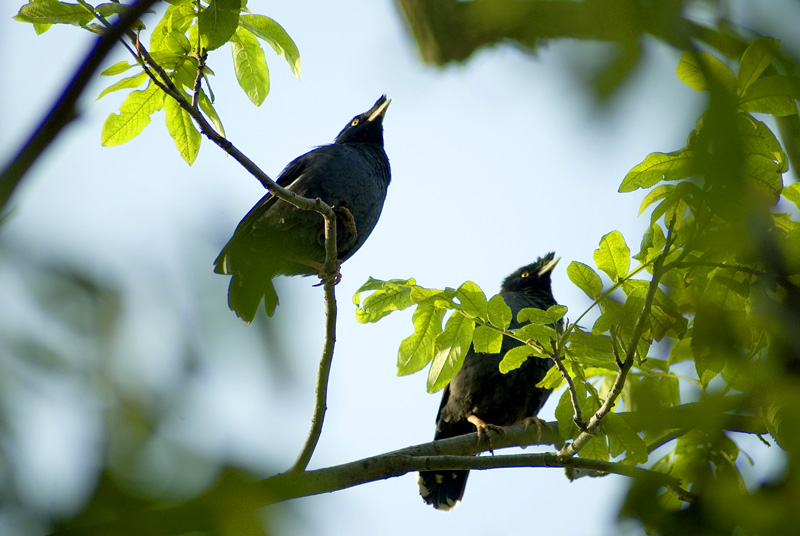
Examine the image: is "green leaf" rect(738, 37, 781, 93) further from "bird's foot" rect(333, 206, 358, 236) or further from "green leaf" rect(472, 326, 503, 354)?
"bird's foot" rect(333, 206, 358, 236)

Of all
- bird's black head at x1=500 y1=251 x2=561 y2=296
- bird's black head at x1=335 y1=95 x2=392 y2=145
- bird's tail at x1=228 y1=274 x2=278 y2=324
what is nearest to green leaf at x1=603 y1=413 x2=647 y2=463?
bird's tail at x1=228 y1=274 x2=278 y2=324

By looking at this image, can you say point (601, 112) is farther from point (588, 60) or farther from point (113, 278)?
point (113, 278)

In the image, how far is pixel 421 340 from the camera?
3809 mm

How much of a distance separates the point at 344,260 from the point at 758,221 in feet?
18.6

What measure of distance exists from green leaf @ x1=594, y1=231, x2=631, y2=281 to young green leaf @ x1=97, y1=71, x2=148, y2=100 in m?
2.57

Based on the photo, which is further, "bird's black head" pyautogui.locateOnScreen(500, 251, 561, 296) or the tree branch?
"bird's black head" pyautogui.locateOnScreen(500, 251, 561, 296)

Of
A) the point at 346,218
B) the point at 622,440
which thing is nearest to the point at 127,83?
the point at 346,218

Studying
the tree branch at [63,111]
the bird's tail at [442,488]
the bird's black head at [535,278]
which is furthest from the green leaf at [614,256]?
the bird's black head at [535,278]

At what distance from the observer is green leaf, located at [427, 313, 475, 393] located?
367 centimetres

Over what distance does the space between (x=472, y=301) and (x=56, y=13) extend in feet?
7.72

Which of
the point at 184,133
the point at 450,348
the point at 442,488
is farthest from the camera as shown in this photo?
the point at 442,488

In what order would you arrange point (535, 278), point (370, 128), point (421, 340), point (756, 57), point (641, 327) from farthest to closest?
point (535, 278), point (370, 128), point (421, 340), point (641, 327), point (756, 57)

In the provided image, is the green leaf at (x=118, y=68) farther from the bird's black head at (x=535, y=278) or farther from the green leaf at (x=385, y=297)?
the bird's black head at (x=535, y=278)

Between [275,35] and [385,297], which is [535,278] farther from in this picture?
[275,35]
